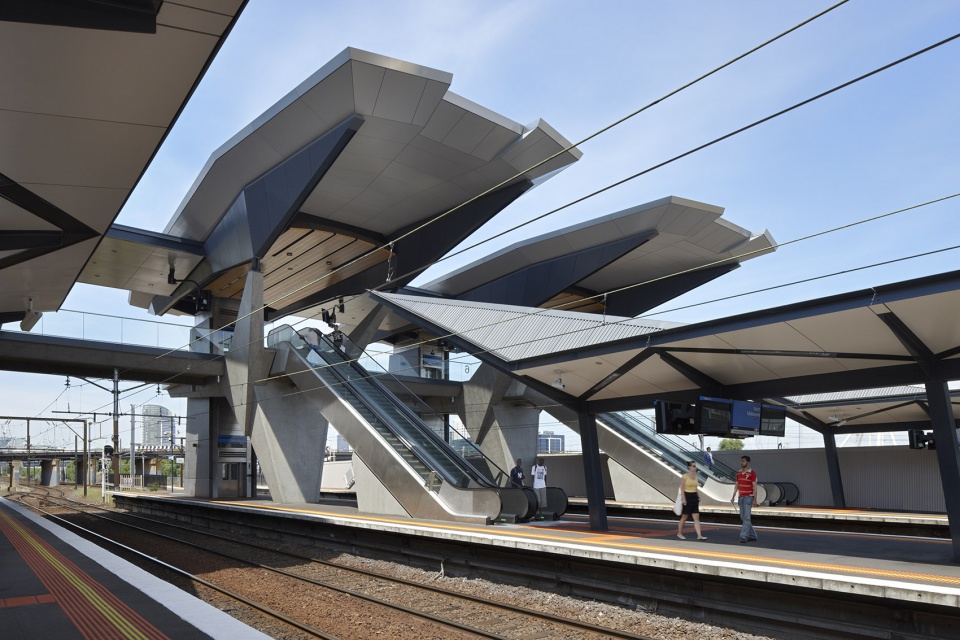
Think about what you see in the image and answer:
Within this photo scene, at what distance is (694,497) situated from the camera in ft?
49.3

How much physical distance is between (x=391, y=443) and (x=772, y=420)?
11250 millimetres

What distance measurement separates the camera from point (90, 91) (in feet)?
29.3

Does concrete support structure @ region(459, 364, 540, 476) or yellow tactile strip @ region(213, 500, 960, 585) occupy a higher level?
concrete support structure @ region(459, 364, 540, 476)

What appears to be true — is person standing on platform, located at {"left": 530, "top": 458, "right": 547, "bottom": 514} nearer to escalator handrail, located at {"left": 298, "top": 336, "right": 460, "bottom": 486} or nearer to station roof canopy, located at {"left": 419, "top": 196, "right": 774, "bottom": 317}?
escalator handrail, located at {"left": 298, "top": 336, "right": 460, "bottom": 486}

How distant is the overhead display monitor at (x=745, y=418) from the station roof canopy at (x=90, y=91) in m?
11.7

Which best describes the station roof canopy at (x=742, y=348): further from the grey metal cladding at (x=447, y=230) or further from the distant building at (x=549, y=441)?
the distant building at (x=549, y=441)

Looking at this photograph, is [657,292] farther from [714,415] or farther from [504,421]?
[714,415]

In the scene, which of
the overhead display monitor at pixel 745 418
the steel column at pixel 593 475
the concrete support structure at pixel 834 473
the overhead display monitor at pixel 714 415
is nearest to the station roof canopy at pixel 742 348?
the overhead display monitor at pixel 745 418

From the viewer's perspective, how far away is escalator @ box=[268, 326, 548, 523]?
774 inches

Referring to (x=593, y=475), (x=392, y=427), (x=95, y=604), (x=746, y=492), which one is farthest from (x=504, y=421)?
(x=95, y=604)

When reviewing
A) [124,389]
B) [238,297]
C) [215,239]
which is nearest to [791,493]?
[215,239]

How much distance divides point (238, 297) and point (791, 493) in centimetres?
2775

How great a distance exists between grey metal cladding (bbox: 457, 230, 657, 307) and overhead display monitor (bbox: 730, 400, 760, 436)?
59.9ft

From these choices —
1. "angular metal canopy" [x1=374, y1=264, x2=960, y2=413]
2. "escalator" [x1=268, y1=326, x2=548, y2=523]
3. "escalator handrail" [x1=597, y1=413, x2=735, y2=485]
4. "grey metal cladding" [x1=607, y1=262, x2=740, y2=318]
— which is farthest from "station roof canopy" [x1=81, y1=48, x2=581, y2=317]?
"grey metal cladding" [x1=607, y1=262, x2=740, y2=318]
